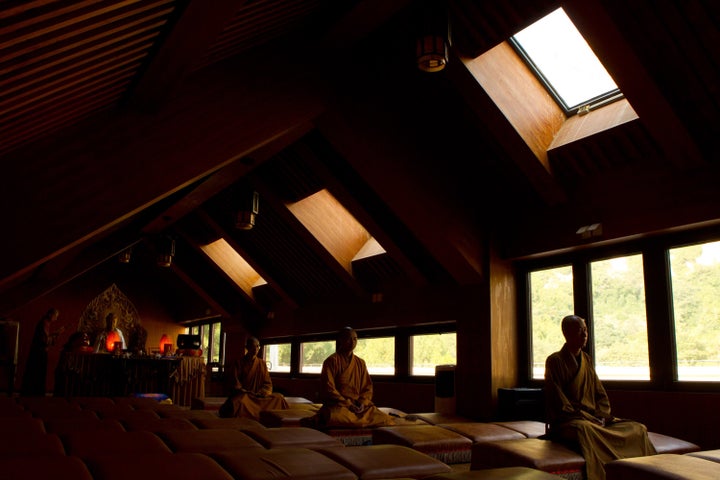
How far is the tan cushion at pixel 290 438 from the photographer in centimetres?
334

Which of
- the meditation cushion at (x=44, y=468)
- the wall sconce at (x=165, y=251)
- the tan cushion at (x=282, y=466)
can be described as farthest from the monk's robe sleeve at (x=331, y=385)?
the wall sconce at (x=165, y=251)

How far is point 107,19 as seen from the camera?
326 cm

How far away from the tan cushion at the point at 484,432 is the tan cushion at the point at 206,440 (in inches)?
76.1

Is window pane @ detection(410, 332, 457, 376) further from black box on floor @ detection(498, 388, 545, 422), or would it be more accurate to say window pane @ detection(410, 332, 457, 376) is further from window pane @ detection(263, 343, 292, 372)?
window pane @ detection(263, 343, 292, 372)

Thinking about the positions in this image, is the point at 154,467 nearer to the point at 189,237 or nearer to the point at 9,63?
the point at 9,63

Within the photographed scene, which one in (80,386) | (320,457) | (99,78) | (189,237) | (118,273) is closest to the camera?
(320,457)

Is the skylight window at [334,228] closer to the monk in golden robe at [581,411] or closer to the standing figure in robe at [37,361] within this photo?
the standing figure in robe at [37,361]

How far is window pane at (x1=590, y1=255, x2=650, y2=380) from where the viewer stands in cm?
549

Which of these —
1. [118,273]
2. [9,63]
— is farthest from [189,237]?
[9,63]

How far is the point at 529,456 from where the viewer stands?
3.44 m

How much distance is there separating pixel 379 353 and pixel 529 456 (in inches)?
218

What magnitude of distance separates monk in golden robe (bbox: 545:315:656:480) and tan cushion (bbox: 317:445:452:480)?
137 cm

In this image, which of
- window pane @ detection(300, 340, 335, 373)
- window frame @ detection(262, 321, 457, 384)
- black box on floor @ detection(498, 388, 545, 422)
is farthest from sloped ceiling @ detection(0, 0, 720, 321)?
window pane @ detection(300, 340, 335, 373)

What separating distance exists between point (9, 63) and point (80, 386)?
20.7ft
